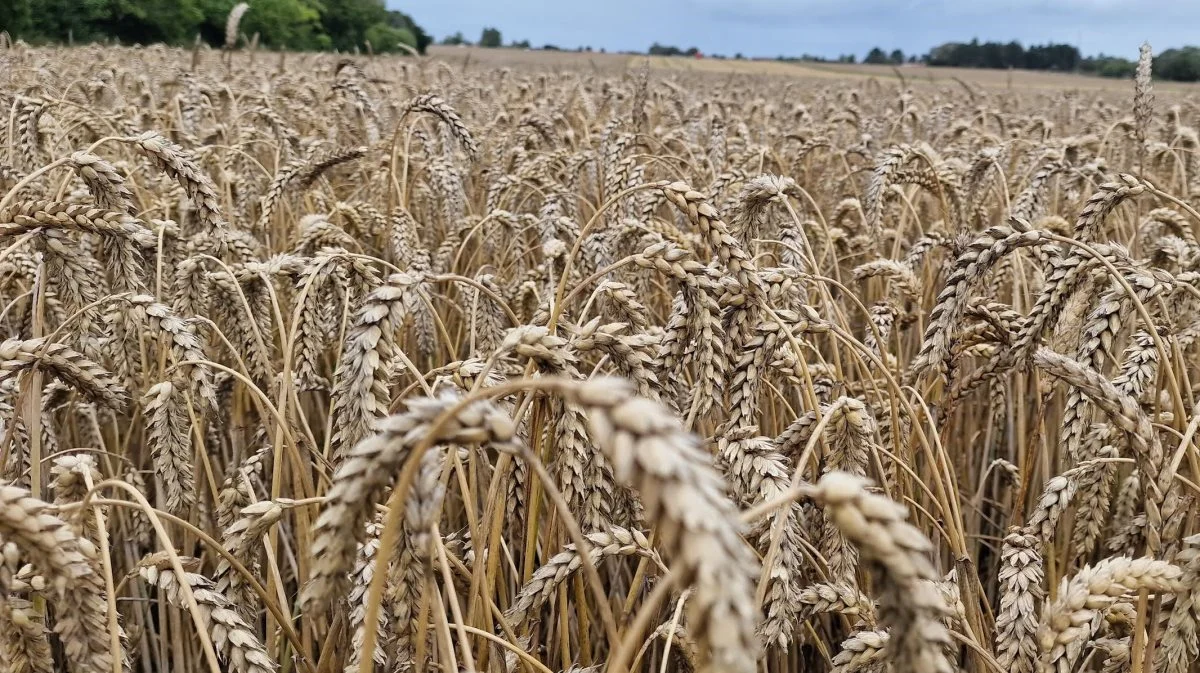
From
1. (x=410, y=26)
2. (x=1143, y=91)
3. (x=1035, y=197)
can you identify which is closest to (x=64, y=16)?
(x=1035, y=197)

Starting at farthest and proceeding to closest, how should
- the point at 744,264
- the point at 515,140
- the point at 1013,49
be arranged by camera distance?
the point at 1013,49 < the point at 515,140 < the point at 744,264

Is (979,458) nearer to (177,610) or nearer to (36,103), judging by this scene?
(177,610)

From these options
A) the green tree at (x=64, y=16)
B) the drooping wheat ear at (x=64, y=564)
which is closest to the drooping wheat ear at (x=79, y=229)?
the drooping wheat ear at (x=64, y=564)

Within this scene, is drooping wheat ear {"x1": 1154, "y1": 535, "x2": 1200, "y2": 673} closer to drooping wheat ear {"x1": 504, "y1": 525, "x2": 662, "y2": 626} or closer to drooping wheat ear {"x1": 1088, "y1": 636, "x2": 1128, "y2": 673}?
drooping wheat ear {"x1": 1088, "y1": 636, "x2": 1128, "y2": 673}

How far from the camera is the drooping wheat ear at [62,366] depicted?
1298 millimetres

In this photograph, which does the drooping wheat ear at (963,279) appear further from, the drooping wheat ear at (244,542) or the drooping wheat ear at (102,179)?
the drooping wheat ear at (102,179)

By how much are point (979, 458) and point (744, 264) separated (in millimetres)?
1987

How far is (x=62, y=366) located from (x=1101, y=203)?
215 cm

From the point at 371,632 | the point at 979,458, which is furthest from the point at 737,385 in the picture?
the point at 979,458

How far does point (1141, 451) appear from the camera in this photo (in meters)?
1.34

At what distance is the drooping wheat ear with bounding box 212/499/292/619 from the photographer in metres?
1.31

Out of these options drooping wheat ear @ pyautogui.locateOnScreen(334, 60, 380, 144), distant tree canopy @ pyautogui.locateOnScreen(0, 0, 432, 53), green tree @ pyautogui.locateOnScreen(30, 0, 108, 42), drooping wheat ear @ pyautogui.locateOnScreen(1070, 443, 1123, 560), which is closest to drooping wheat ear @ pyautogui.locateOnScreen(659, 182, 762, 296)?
drooping wheat ear @ pyautogui.locateOnScreen(1070, 443, 1123, 560)

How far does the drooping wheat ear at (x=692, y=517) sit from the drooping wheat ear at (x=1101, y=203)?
1752 mm

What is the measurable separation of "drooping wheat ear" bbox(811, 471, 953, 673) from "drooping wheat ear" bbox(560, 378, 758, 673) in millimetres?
147
